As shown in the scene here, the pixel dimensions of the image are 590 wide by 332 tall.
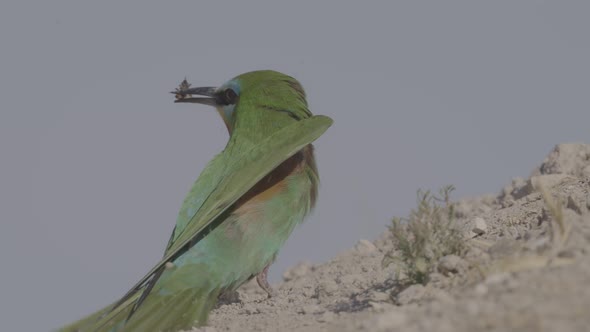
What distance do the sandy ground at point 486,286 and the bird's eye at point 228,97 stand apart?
1.35 metres

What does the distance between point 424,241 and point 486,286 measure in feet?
2.63

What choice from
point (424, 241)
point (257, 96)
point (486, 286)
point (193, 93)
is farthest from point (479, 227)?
point (193, 93)

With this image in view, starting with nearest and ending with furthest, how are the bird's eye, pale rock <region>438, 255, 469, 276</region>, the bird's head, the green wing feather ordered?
pale rock <region>438, 255, 469, 276</region>, the green wing feather, the bird's head, the bird's eye

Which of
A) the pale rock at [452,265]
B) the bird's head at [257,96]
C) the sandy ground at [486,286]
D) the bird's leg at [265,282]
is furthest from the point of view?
the bird's head at [257,96]

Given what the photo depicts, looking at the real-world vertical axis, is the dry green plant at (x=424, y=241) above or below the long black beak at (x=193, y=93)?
below

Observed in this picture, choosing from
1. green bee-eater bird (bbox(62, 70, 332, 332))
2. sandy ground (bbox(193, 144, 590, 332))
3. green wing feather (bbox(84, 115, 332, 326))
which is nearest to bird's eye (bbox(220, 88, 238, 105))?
green bee-eater bird (bbox(62, 70, 332, 332))

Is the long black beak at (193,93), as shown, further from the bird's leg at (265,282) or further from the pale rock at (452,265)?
the pale rock at (452,265)

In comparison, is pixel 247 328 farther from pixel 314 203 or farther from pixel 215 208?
pixel 314 203

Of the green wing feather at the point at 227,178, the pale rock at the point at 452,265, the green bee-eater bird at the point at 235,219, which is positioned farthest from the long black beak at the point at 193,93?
the pale rock at the point at 452,265

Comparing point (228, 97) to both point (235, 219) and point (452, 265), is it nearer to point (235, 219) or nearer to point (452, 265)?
point (235, 219)

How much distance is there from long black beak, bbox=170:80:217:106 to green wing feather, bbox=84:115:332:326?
1.07m

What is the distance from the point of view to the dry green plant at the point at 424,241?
3.67m

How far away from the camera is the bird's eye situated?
20.9 feet

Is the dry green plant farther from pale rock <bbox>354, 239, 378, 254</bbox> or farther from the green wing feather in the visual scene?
pale rock <bbox>354, 239, 378, 254</bbox>
